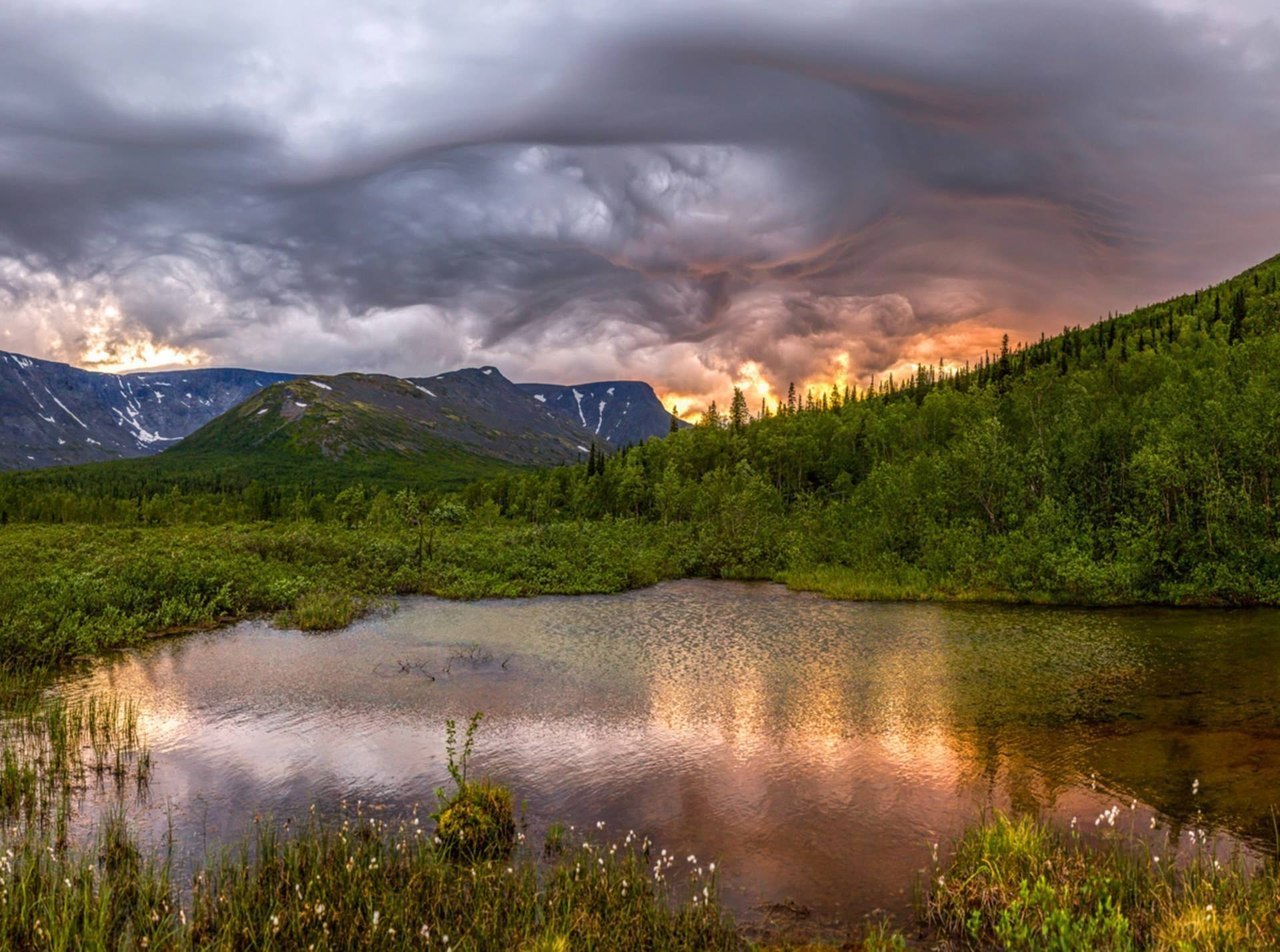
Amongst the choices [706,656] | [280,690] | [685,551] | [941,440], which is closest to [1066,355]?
[941,440]

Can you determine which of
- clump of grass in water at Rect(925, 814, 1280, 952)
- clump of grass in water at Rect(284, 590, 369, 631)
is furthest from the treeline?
clump of grass in water at Rect(925, 814, 1280, 952)

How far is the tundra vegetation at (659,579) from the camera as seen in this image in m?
12.3

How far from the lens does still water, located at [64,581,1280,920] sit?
1820 cm

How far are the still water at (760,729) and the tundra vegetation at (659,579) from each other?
5.84 feet

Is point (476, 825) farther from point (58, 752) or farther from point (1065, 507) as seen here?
point (1065, 507)

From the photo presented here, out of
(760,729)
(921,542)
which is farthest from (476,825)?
(921,542)

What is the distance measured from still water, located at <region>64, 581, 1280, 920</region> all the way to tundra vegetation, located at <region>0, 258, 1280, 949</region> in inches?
70.1

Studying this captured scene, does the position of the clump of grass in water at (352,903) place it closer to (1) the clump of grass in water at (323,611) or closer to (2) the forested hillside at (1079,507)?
(1) the clump of grass in water at (323,611)

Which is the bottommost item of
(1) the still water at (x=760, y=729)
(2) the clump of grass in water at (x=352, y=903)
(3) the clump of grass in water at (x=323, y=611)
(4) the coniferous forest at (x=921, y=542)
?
(1) the still water at (x=760, y=729)

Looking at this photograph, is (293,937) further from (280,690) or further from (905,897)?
(280,690)

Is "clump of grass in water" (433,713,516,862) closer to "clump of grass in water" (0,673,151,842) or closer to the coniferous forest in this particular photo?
"clump of grass in water" (0,673,151,842)

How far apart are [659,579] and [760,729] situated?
150 ft

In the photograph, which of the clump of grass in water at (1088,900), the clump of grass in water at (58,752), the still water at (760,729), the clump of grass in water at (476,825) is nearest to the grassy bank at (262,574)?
the still water at (760,729)

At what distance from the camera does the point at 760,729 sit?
26.4 meters
